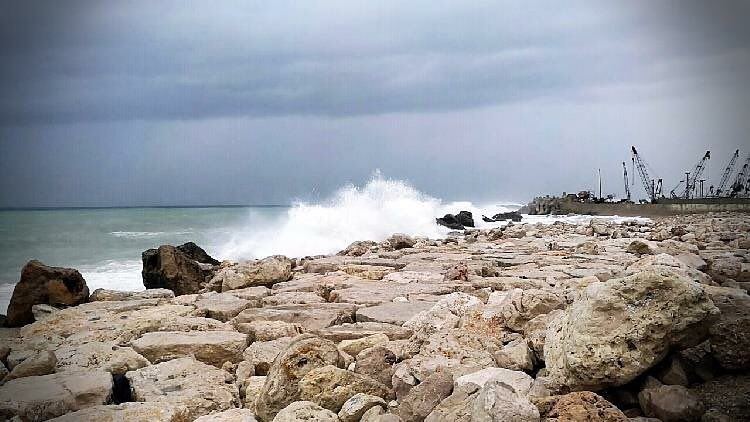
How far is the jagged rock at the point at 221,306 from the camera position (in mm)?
5112

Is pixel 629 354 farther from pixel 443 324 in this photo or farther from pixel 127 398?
pixel 127 398

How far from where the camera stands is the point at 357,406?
2.84 metres

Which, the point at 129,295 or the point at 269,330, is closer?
the point at 269,330

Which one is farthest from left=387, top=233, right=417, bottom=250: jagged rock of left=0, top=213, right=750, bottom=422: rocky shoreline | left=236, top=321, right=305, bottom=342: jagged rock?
left=236, top=321, right=305, bottom=342: jagged rock

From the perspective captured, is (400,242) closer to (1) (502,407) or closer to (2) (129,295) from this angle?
(2) (129,295)

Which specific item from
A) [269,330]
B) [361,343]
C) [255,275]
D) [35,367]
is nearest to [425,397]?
[361,343]

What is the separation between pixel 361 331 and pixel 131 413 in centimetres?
172

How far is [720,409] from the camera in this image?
2.24 m

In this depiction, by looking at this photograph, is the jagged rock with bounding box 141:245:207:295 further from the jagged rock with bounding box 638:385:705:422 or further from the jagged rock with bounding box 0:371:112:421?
the jagged rock with bounding box 638:385:705:422

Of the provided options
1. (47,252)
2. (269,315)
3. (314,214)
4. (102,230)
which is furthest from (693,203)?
(102,230)

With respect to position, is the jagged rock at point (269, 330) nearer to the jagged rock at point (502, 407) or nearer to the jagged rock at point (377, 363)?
the jagged rock at point (377, 363)

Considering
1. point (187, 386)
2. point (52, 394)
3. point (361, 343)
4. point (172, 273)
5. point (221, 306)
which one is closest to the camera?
point (52, 394)

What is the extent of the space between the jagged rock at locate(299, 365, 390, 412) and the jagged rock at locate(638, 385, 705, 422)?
4.35 ft

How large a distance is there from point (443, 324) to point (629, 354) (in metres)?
1.60
